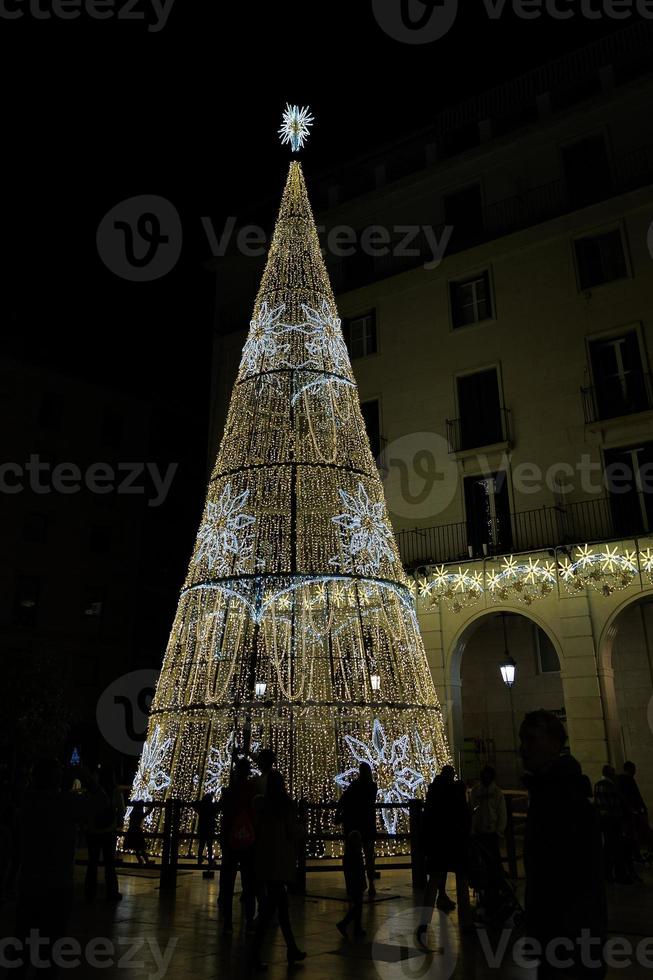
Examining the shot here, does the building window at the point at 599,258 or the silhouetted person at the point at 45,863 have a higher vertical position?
the building window at the point at 599,258

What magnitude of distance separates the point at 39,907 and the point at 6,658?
2086 cm

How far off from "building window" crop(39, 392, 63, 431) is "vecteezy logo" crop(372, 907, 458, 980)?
2621 centimetres

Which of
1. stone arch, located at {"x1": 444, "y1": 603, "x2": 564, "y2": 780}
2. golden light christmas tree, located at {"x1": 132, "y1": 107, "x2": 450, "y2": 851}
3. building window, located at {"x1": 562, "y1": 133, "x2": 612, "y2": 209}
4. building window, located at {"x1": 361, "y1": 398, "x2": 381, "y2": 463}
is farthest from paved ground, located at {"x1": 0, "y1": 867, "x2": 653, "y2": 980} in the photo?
building window, located at {"x1": 562, "y1": 133, "x2": 612, "y2": 209}

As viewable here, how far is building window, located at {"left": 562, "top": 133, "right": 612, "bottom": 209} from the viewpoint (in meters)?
17.4

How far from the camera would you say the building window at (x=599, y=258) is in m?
16.6

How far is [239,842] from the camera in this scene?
21.6 ft

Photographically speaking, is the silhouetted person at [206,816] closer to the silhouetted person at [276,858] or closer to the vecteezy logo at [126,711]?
the silhouetted person at [276,858]

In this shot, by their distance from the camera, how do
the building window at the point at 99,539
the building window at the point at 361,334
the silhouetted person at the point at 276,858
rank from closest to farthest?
1. the silhouetted person at the point at 276,858
2. the building window at the point at 361,334
3. the building window at the point at 99,539

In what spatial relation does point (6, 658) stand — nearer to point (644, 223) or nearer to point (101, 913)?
point (101, 913)

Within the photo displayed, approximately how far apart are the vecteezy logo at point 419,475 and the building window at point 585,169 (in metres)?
6.71

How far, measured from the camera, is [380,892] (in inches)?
332

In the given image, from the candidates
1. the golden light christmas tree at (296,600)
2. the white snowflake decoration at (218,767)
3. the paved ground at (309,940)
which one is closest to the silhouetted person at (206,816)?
the white snowflake decoration at (218,767)

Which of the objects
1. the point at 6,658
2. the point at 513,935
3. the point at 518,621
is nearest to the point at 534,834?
the point at 513,935

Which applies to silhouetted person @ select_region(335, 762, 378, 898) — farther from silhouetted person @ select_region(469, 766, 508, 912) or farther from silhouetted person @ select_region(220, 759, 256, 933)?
silhouetted person @ select_region(220, 759, 256, 933)
